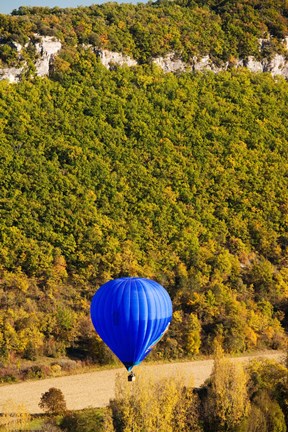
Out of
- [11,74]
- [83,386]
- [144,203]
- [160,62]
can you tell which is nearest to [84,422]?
[83,386]

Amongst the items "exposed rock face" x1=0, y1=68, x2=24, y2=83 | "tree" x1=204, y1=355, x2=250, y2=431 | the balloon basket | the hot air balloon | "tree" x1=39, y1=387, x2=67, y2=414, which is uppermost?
"exposed rock face" x1=0, y1=68, x2=24, y2=83

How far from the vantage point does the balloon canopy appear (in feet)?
104

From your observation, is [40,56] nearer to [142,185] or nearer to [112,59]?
[112,59]

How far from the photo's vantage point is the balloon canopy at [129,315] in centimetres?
3181

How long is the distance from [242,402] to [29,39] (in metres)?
36.7

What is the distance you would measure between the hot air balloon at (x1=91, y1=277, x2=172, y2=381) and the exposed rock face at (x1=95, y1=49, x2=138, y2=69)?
108 ft

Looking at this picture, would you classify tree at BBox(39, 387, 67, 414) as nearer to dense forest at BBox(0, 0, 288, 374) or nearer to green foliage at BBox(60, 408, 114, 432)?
green foliage at BBox(60, 408, 114, 432)

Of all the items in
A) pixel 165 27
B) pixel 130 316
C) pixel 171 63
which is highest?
pixel 165 27

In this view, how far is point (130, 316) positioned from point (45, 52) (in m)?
33.3

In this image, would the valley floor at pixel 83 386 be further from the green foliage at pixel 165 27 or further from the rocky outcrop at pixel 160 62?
the green foliage at pixel 165 27

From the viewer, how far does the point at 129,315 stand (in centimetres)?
3175

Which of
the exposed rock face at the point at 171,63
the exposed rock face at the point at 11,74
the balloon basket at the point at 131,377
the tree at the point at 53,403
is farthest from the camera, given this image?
the exposed rock face at the point at 171,63

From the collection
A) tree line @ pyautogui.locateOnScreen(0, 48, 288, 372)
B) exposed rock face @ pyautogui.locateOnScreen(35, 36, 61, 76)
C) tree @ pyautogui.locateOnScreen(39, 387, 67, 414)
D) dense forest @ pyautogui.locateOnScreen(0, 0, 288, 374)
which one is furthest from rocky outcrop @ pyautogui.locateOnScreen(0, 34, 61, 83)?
tree @ pyautogui.locateOnScreen(39, 387, 67, 414)

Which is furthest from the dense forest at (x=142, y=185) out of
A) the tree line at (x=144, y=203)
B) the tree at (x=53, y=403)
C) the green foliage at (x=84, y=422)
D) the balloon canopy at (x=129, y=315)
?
the balloon canopy at (x=129, y=315)
